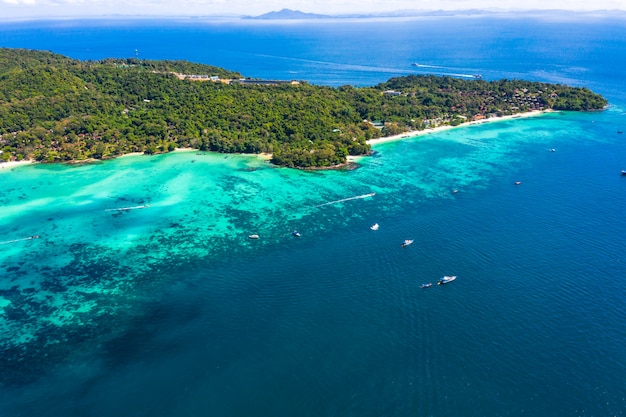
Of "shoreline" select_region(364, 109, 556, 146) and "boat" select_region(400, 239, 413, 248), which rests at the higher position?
"shoreline" select_region(364, 109, 556, 146)

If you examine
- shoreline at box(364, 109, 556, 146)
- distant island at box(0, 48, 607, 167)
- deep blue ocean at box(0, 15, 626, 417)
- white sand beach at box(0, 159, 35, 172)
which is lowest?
deep blue ocean at box(0, 15, 626, 417)

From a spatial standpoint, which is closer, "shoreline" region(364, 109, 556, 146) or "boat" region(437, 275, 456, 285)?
"boat" region(437, 275, 456, 285)

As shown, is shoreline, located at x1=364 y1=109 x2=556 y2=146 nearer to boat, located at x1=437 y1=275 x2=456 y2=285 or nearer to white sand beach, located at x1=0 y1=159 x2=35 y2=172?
boat, located at x1=437 y1=275 x2=456 y2=285

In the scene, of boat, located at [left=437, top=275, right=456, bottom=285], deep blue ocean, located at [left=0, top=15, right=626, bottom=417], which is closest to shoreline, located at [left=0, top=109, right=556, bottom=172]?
deep blue ocean, located at [left=0, top=15, right=626, bottom=417]

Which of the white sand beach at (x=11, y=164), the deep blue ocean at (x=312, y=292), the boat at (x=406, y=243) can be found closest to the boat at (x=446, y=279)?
the deep blue ocean at (x=312, y=292)

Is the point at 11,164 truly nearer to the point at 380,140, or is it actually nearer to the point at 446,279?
the point at 380,140

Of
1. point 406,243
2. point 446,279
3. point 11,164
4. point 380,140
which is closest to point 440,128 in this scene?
point 380,140

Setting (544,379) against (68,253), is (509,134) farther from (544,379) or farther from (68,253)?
(68,253)

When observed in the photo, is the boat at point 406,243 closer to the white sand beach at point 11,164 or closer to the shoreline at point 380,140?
the shoreline at point 380,140
